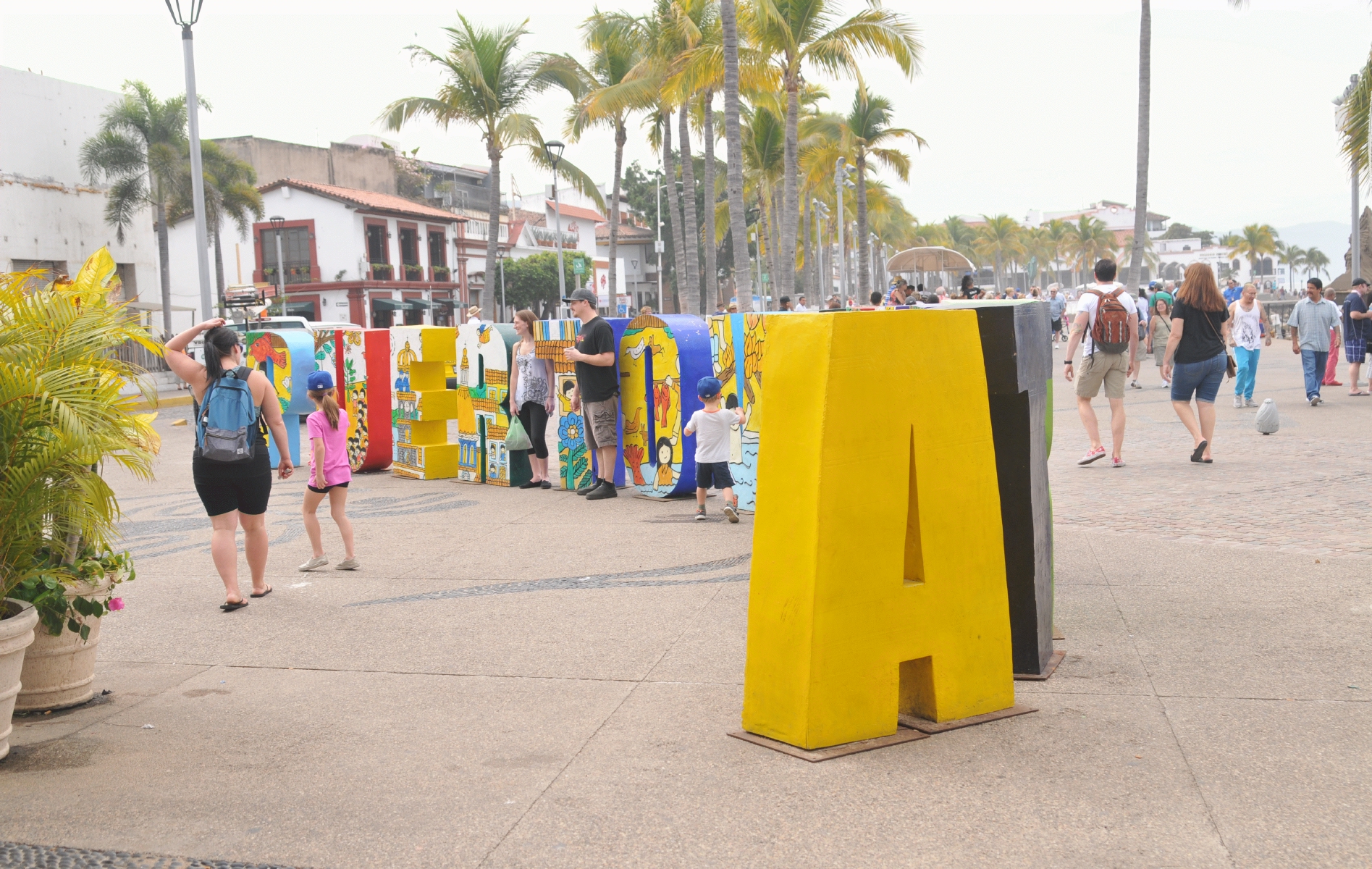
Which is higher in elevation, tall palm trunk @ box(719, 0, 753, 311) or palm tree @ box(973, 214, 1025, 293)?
palm tree @ box(973, 214, 1025, 293)

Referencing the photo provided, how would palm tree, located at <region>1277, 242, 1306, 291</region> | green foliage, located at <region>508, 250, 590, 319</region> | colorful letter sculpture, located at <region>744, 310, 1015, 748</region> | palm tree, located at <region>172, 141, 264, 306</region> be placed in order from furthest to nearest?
palm tree, located at <region>1277, 242, 1306, 291</region>, green foliage, located at <region>508, 250, 590, 319</region>, palm tree, located at <region>172, 141, 264, 306</region>, colorful letter sculpture, located at <region>744, 310, 1015, 748</region>

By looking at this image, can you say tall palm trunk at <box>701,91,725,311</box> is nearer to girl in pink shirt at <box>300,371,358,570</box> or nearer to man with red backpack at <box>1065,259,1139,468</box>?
man with red backpack at <box>1065,259,1139,468</box>

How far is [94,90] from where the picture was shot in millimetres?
37031

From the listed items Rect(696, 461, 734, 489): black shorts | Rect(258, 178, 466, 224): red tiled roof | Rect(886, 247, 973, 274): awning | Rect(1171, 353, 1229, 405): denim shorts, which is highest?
Rect(258, 178, 466, 224): red tiled roof

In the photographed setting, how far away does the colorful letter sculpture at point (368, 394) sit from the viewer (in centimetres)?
1320

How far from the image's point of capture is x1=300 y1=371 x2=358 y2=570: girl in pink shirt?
7555mm

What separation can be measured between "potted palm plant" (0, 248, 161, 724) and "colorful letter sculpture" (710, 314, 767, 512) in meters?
4.92

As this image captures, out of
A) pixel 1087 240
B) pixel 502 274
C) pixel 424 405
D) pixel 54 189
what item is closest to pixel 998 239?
pixel 1087 240

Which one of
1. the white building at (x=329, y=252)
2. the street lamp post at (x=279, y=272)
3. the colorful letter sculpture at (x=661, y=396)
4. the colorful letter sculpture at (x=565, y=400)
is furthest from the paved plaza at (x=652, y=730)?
the white building at (x=329, y=252)

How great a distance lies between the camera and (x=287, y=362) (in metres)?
15.1


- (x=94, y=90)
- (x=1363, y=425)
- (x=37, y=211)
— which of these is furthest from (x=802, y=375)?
(x=94, y=90)

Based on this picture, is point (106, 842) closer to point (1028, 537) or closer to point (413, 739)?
point (413, 739)

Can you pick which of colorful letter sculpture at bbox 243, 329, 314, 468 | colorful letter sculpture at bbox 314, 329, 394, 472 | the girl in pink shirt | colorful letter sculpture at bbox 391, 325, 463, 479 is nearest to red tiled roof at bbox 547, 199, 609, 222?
colorful letter sculpture at bbox 243, 329, 314, 468

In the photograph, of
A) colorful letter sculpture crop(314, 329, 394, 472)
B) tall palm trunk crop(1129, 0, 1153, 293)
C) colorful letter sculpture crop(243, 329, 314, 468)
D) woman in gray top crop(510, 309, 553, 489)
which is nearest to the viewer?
woman in gray top crop(510, 309, 553, 489)
